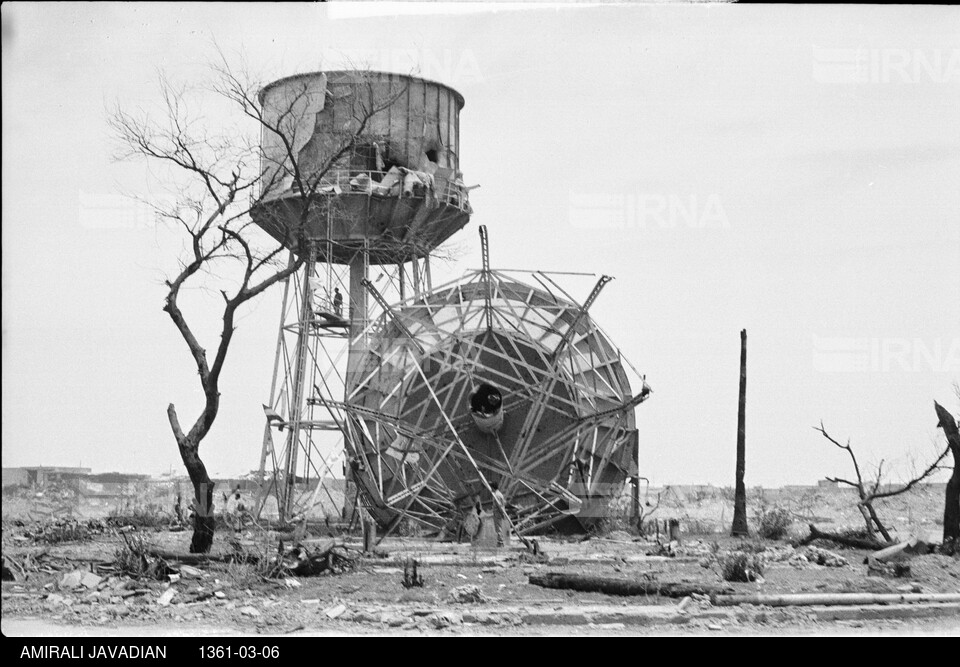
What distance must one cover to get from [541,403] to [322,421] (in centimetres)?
741

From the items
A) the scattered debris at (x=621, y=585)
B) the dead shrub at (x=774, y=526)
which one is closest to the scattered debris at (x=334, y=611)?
the scattered debris at (x=621, y=585)

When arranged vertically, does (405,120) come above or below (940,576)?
above

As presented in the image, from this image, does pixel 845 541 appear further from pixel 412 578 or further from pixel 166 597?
pixel 166 597

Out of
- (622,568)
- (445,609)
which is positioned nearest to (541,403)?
(622,568)

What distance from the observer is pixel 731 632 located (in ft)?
55.9

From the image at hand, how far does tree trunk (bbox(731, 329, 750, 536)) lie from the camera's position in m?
32.6

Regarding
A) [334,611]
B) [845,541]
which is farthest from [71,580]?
[845,541]

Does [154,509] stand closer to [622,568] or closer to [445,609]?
[622,568]

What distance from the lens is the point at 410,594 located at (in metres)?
19.5

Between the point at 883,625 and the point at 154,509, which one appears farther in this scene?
the point at 154,509

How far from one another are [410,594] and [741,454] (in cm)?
1529

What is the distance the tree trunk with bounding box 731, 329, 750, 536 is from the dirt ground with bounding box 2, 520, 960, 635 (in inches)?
233

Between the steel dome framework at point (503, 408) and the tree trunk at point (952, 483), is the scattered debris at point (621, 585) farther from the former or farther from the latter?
the steel dome framework at point (503, 408)
